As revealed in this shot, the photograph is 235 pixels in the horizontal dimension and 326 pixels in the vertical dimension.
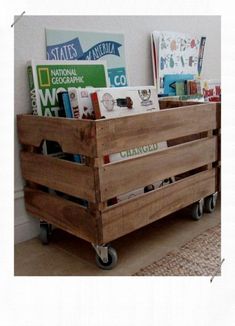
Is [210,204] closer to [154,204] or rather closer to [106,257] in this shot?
[154,204]

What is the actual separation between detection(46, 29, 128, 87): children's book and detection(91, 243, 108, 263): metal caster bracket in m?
0.59

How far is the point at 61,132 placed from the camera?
3.26 feet

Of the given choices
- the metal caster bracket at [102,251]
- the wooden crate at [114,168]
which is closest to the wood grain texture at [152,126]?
the wooden crate at [114,168]

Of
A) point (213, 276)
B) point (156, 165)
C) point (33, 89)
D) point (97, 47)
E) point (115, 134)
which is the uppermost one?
point (97, 47)

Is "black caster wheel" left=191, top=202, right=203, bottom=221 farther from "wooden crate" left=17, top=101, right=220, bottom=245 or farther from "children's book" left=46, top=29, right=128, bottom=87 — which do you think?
"children's book" left=46, top=29, right=128, bottom=87

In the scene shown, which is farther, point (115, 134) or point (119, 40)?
point (119, 40)

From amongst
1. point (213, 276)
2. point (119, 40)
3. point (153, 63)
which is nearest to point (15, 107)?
point (119, 40)

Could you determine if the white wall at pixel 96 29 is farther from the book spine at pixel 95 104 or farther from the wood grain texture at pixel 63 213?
the book spine at pixel 95 104

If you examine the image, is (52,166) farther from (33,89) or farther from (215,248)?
(215,248)

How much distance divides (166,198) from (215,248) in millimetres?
197

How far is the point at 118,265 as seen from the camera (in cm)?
102

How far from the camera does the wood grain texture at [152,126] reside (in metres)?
0.92

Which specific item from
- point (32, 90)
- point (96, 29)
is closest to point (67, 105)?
point (32, 90)

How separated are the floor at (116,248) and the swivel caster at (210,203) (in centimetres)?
3
